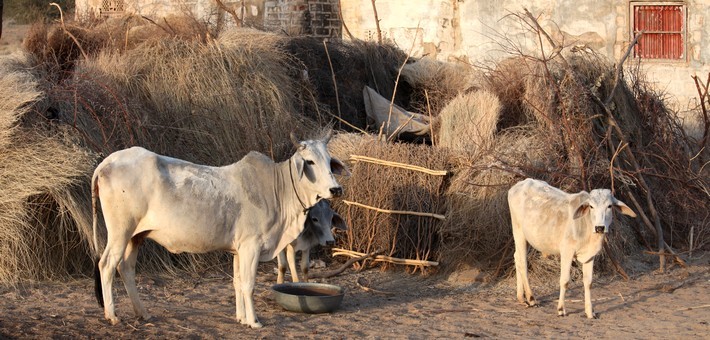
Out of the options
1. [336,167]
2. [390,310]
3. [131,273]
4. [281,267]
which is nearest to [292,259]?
[281,267]

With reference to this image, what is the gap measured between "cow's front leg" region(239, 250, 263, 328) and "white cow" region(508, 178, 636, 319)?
2.57 m

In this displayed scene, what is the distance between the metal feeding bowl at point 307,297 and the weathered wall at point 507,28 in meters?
8.71

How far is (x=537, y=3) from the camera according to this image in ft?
63.4

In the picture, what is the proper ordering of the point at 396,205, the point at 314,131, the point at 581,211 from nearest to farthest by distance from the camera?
the point at 581,211, the point at 396,205, the point at 314,131

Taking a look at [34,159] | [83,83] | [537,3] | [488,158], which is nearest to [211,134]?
[83,83]

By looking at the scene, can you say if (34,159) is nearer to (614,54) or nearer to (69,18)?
(69,18)

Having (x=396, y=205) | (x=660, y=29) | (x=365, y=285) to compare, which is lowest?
(x=365, y=285)

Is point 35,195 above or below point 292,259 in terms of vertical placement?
above

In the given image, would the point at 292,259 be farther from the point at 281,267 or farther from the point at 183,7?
the point at 183,7

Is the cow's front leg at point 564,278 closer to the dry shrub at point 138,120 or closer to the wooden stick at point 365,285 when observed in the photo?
the wooden stick at point 365,285

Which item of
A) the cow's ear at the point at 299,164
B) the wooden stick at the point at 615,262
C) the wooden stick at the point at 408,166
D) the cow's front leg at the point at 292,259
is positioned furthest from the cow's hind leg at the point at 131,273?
the wooden stick at the point at 615,262

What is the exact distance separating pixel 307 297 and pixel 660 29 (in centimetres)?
1210

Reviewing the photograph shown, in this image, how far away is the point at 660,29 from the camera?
18.8m

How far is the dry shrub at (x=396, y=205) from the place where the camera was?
11.1 m
